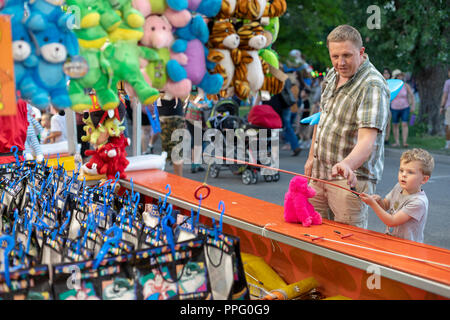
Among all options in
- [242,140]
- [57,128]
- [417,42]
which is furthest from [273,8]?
[417,42]

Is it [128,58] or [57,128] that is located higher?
[128,58]

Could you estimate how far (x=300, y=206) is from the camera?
8.30ft

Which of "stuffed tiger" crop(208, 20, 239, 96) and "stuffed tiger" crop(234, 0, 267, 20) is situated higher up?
"stuffed tiger" crop(234, 0, 267, 20)

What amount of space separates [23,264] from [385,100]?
6.17 ft

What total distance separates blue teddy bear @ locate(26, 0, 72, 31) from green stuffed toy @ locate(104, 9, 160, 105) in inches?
9.0

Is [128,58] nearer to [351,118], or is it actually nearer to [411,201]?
[351,118]

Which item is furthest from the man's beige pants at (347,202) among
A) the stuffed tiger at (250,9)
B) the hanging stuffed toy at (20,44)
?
the hanging stuffed toy at (20,44)

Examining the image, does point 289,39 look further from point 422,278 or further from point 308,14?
point 422,278

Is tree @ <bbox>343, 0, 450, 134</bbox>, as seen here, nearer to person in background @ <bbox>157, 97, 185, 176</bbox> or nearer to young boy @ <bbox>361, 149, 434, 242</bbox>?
person in background @ <bbox>157, 97, 185, 176</bbox>

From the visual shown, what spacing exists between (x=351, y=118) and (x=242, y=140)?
4.57 m

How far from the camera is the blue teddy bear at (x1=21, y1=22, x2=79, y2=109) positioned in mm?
1897

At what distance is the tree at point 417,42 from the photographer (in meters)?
10.5

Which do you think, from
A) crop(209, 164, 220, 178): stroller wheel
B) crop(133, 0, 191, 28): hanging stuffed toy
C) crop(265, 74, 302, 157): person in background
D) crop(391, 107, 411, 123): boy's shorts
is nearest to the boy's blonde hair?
crop(133, 0, 191, 28): hanging stuffed toy
